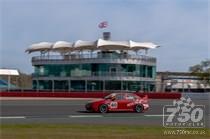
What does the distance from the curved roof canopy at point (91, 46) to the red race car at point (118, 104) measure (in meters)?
53.2

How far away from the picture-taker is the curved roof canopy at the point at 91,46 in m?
83.7

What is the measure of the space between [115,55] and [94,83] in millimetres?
Answer: 6139

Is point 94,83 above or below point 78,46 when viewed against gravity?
below

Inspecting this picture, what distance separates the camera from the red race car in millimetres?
28759

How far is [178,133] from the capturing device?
47.9ft

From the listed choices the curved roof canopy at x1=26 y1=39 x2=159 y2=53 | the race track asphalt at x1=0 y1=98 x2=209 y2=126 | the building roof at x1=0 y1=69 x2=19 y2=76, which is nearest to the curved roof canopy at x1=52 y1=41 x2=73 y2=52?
the curved roof canopy at x1=26 y1=39 x2=159 y2=53

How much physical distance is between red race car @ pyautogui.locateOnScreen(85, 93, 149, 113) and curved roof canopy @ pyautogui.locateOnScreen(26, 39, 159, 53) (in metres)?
53.2

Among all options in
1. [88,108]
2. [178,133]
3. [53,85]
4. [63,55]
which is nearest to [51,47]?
[63,55]

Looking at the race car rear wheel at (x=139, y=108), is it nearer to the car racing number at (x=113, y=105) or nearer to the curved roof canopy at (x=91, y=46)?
the car racing number at (x=113, y=105)

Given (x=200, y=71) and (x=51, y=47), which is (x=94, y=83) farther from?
(x=200, y=71)

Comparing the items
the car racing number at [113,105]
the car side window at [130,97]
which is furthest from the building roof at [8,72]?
the car racing number at [113,105]

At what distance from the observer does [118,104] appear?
95.9ft

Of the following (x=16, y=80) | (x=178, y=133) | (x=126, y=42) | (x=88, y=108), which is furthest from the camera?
(x=16, y=80)

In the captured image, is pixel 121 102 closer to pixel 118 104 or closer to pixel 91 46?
pixel 118 104
